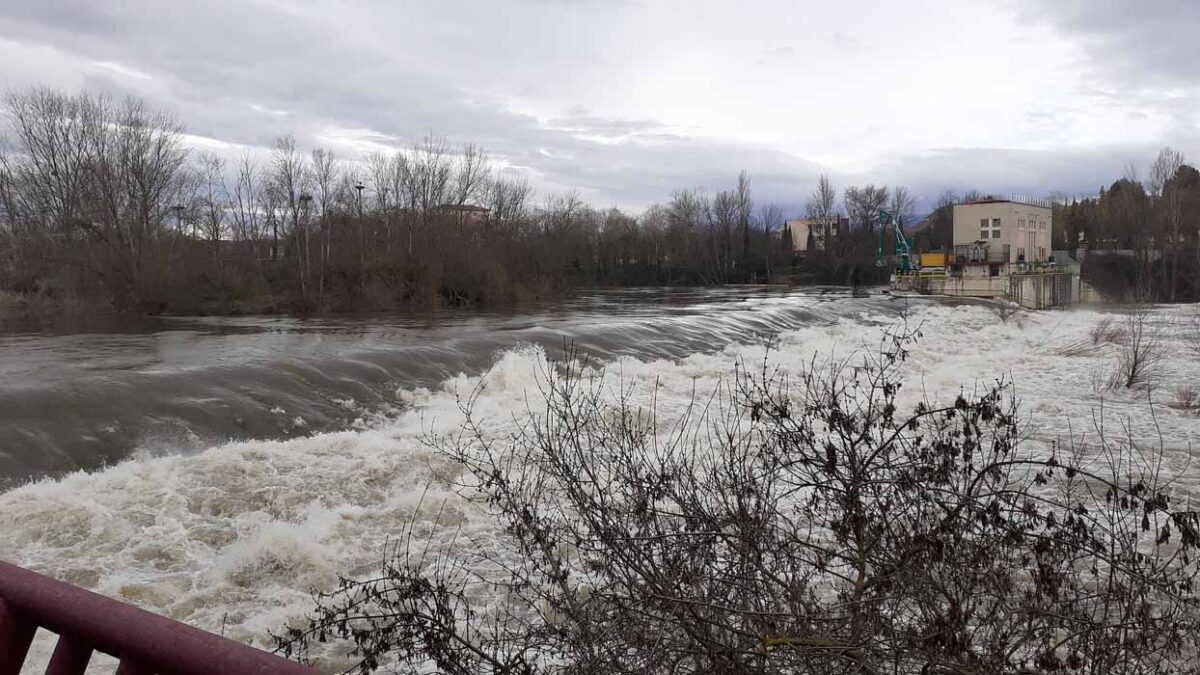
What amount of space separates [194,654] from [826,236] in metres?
97.0

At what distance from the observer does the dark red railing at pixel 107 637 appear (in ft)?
4.60

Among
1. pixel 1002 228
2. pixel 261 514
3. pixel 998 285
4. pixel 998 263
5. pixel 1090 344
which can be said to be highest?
pixel 1002 228

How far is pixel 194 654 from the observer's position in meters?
1.43

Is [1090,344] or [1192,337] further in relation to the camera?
[1192,337]

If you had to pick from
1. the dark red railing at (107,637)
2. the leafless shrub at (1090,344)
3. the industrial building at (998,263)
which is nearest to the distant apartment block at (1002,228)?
the industrial building at (998,263)

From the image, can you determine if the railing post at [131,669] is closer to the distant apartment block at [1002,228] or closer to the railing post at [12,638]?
the railing post at [12,638]

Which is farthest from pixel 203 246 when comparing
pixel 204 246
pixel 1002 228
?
pixel 1002 228

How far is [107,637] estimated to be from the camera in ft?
4.94

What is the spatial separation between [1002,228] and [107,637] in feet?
259

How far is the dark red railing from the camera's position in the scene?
140cm

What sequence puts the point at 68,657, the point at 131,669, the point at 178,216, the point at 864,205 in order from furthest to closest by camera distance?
1. the point at 864,205
2. the point at 178,216
3. the point at 68,657
4. the point at 131,669

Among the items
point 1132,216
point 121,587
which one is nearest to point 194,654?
point 121,587

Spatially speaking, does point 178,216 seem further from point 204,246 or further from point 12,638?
point 12,638

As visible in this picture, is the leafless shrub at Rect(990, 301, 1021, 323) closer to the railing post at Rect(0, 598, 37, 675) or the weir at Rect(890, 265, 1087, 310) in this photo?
the weir at Rect(890, 265, 1087, 310)
